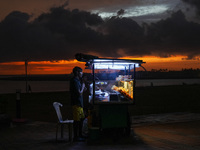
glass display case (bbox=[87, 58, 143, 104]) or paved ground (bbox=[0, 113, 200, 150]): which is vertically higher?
glass display case (bbox=[87, 58, 143, 104])

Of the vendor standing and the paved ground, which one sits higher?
the vendor standing

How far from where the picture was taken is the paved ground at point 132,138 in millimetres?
6516

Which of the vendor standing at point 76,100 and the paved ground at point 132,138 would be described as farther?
the vendor standing at point 76,100

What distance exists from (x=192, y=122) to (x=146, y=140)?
3905mm

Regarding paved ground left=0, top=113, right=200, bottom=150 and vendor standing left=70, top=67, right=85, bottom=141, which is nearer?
paved ground left=0, top=113, right=200, bottom=150

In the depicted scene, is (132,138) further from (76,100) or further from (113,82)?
(113,82)

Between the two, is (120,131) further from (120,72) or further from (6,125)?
(6,125)

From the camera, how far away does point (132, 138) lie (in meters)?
7.56

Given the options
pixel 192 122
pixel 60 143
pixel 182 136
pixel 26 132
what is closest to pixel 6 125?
pixel 26 132

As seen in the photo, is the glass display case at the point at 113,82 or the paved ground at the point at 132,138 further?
the glass display case at the point at 113,82

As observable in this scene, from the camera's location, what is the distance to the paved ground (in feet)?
21.4

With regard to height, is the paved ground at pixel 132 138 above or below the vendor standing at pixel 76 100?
below

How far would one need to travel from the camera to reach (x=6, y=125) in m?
9.82

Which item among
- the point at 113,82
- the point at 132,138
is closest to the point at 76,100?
the point at 132,138
